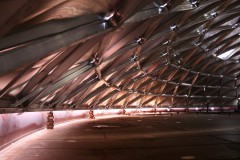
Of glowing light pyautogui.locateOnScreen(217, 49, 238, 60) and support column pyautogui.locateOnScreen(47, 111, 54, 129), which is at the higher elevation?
glowing light pyautogui.locateOnScreen(217, 49, 238, 60)

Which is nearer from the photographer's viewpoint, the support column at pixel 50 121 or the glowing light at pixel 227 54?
the support column at pixel 50 121

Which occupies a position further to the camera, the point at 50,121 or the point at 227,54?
the point at 227,54

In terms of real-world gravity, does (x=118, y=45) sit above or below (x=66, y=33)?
above

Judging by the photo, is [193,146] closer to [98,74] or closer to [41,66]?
[41,66]

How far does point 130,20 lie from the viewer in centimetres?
1350

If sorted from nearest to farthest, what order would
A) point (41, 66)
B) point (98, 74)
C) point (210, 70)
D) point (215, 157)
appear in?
point (215, 157) < point (41, 66) < point (98, 74) < point (210, 70)

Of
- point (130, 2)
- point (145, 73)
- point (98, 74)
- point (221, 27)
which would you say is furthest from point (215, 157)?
point (145, 73)

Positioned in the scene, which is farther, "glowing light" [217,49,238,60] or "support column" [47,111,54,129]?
"glowing light" [217,49,238,60]

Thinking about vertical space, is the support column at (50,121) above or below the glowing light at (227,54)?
below

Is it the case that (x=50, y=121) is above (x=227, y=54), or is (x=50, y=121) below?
below

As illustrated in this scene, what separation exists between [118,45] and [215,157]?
1091cm

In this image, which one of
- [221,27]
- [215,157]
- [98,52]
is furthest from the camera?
[221,27]

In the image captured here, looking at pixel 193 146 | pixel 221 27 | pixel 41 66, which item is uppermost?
pixel 221 27

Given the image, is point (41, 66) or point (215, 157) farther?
point (41, 66)
